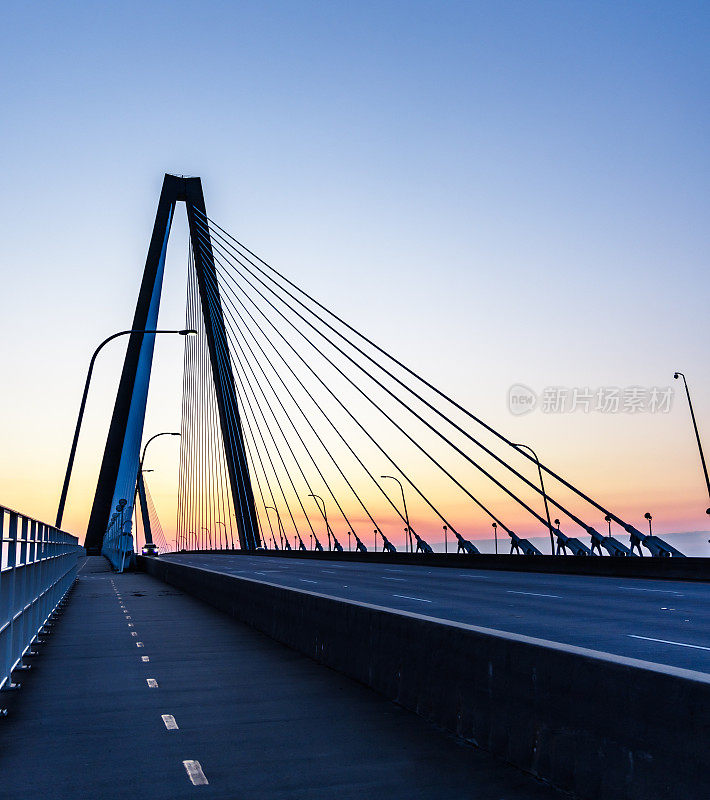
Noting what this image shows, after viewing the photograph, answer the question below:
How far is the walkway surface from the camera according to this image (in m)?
5.93

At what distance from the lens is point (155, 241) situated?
4453 cm

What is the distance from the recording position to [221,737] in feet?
24.2

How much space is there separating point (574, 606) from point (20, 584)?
11.4m

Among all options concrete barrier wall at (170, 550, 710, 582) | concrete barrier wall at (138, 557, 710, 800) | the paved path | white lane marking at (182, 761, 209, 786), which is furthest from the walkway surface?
concrete barrier wall at (170, 550, 710, 582)

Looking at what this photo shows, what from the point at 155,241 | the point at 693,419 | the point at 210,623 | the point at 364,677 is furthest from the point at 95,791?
the point at 155,241

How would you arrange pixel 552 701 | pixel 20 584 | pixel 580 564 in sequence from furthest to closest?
pixel 580 564 → pixel 20 584 → pixel 552 701

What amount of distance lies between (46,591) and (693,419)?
1175 inches

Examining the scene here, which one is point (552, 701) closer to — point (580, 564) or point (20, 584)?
point (20, 584)

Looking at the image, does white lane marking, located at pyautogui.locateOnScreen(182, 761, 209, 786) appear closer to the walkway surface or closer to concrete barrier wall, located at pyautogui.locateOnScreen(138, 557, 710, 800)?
the walkway surface

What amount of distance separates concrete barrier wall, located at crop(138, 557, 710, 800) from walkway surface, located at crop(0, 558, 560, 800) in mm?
186

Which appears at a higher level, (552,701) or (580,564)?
(580,564)

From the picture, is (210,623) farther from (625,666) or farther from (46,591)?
(625,666)

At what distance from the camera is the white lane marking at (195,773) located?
19.9 ft

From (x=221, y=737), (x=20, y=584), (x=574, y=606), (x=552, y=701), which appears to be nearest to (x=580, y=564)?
(x=574, y=606)
